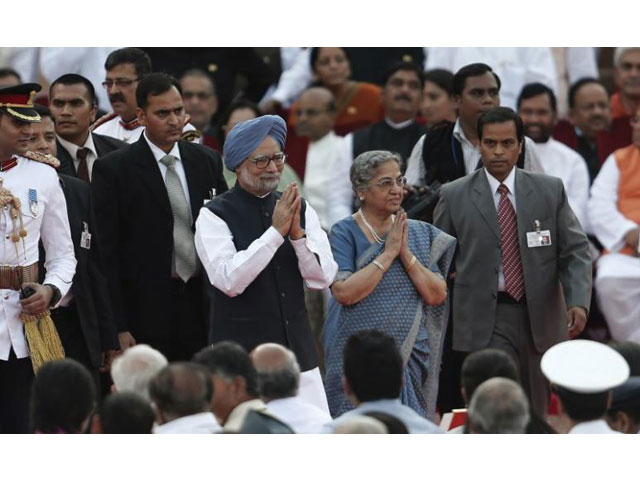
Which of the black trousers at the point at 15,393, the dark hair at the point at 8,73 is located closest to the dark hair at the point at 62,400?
the black trousers at the point at 15,393

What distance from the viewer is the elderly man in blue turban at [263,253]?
892 centimetres

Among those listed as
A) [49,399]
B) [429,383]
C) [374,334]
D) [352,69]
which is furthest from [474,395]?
[352,69]

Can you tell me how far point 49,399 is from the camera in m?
7.22

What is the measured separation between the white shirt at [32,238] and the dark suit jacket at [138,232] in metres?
0.61

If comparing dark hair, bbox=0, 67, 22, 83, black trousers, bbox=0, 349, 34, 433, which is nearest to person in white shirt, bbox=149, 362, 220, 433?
black trousers, bbox=0, 349, 34, 433

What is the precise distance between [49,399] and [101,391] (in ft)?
8.36

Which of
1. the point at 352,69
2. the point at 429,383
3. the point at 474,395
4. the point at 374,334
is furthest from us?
the point at 352,69

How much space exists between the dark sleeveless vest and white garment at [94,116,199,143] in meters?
1.74

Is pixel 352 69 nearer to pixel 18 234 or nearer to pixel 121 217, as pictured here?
pixel 121 217

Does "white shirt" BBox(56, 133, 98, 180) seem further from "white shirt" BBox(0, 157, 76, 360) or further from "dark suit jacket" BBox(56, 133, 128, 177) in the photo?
"white shirt" BBox(0, 157, 76, 360)

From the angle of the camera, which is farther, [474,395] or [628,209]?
[628,209]

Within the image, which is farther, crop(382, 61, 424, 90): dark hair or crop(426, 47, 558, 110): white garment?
crop(426, 47, 558, 110): white garment

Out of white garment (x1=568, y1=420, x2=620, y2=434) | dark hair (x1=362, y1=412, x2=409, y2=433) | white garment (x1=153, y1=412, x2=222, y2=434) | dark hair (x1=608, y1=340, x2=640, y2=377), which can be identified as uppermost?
white garment (x1=153, y1=412, x2=222, y2=434)

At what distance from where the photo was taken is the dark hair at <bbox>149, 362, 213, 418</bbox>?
276 inches
